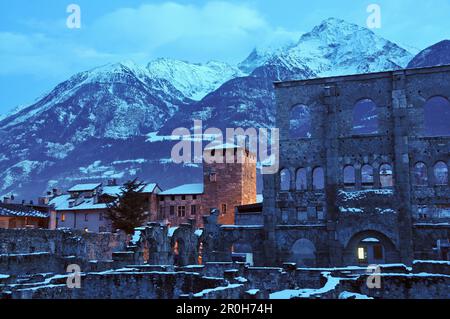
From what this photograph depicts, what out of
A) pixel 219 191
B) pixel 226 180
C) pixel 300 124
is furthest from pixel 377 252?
pixel 300 124

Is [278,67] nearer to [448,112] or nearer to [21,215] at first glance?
[448,112]

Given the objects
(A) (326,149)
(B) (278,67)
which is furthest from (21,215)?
(B) (278,67)

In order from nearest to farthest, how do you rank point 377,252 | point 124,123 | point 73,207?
point 377,252
point 73,207
point 124,123

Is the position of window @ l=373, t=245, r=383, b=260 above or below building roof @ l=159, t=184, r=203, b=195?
below

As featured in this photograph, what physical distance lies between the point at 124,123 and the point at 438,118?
9846 centimetres

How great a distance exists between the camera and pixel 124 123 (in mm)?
171375

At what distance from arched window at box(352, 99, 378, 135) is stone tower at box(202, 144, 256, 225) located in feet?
207

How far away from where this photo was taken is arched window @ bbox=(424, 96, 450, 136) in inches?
4469

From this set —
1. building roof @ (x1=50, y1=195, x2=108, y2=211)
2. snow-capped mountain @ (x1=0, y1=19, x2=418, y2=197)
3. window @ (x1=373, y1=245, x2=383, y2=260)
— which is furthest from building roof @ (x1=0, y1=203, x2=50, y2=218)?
snow-capped mountain @ (x1=0, y1=19, x2=418, y2=197)

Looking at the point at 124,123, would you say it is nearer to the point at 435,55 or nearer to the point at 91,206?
the point at 435,55

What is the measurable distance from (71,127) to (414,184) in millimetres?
145037

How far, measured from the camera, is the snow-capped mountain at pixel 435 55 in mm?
146475

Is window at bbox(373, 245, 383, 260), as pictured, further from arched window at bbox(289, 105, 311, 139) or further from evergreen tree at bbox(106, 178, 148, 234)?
arched window at bbox(289, 105, 311, 139)

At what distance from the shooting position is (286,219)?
4544 cm
